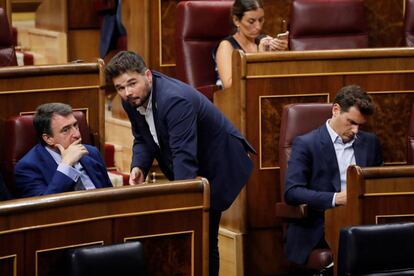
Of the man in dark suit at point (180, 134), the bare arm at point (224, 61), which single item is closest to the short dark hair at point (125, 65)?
the man in dark suit at point (180, 134)

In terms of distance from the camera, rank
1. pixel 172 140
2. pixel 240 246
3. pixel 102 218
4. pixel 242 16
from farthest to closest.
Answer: pixel 242 16 < pixel 240 246 < pixel 172 140 < pixel 102 218

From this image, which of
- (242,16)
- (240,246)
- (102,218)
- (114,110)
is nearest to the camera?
(102,218)

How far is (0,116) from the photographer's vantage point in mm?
1449

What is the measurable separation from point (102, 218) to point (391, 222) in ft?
1.30

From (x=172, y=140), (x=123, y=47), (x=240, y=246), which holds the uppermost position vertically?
(x=123, y=47)

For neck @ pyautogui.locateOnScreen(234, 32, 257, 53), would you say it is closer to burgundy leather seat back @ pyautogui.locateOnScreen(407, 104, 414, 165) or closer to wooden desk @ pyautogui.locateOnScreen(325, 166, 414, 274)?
burgundy leather seat back @ pyautogui.locateOnScreen(407, 104, 414, 165)

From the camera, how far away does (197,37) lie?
6.17 ft

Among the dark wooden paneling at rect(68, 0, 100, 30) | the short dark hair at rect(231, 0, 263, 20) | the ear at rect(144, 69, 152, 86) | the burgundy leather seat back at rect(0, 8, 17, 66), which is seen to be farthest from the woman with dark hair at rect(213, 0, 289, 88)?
the dark wooden paneling at rect(68, 0, 100, 30)

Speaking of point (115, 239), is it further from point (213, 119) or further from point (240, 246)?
point (240, 246)

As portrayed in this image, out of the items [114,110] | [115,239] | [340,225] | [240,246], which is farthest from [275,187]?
[114,110]

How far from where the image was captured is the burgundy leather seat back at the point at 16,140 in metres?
1.40

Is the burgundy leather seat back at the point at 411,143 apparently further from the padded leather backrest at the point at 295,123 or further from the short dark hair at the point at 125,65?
the short dark hair at the point at 125,65

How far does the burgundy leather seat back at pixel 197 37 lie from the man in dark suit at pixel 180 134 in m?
0.48

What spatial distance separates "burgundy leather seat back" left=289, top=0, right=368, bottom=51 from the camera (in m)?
1.87
